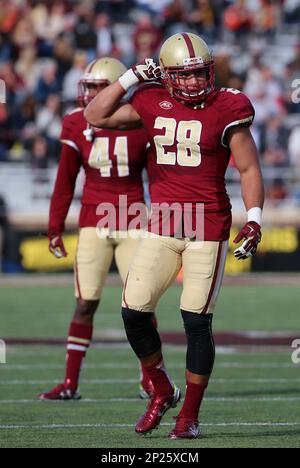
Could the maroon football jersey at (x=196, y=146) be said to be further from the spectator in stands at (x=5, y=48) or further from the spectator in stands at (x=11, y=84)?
the spectator in stands at (x=5, y=48)

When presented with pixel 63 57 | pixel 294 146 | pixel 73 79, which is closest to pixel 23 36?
pixel 63 57

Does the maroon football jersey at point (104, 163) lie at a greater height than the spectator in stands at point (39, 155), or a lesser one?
greater

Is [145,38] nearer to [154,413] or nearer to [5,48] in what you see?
[5,48]

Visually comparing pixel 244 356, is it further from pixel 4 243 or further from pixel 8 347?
pixel 4 243

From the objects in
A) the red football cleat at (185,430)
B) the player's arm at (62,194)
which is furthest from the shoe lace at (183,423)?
the player's arm at (62,194)

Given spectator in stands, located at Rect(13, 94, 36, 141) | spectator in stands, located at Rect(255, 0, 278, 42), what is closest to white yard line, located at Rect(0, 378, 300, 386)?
spectator in stands, located at Rect(13, 94, 36, 141)

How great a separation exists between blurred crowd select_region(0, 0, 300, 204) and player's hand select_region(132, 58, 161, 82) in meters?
10.7

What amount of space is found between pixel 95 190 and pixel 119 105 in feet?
4.91

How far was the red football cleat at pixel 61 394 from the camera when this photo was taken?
703cm

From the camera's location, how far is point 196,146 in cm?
565

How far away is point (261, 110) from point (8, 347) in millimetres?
8924

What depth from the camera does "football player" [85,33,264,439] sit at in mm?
5633

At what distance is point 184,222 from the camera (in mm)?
5715

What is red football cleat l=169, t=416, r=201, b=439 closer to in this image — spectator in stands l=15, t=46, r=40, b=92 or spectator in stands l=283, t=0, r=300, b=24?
spectator in stands l=15, t=46, r=40, b=92
